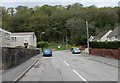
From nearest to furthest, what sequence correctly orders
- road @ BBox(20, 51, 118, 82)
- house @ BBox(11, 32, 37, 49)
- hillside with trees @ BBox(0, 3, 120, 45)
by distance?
road @ BBox(20, 51, 118, 82), house @ BBox(11, 32, 37, 49), hillside with trees @ BBox(0, 3, 120, 45)

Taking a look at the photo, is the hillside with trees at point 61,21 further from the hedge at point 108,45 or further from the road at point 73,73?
the road at point 73,73

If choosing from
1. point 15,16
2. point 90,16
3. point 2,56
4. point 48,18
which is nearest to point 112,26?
point 90,16

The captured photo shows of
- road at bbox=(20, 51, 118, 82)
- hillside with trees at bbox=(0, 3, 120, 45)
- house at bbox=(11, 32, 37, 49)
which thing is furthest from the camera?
hillside with trees at bbox=(0, 3, 120, 45)

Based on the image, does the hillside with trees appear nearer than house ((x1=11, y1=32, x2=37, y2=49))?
No

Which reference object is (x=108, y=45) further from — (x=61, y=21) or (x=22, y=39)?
(x=61, y=21)

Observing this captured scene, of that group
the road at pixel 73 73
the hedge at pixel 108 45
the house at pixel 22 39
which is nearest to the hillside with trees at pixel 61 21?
the house at pixel 22 39

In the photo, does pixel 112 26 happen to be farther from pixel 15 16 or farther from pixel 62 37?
pixel 15 16

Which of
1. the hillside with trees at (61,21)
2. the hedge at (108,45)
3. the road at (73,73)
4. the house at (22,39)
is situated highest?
the hillside with trees at (61,21)

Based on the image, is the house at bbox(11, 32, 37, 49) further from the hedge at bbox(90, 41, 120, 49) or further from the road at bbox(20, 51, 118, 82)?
the road at bbox(20, 51, 118, 82)

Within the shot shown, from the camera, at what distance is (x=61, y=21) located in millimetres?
100250

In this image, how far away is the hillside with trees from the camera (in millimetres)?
85875

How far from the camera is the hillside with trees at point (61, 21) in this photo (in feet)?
282

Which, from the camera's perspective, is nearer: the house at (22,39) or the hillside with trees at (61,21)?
the house at (22,39)

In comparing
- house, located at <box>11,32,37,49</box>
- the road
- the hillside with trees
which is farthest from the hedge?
the hillside with trees
